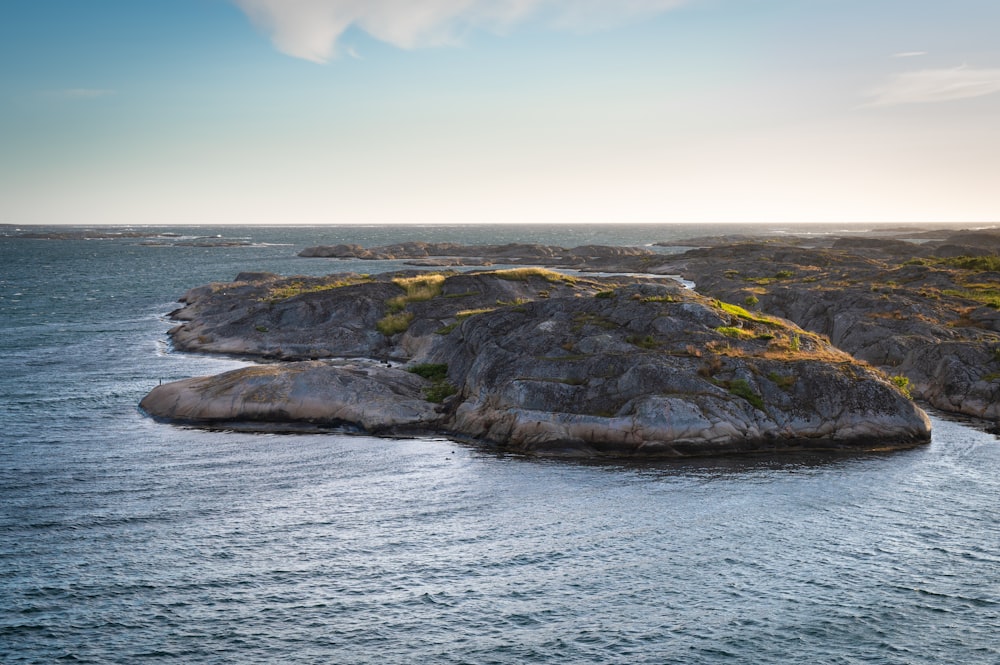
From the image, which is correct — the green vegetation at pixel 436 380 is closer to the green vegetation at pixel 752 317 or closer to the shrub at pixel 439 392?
the shrub at pixel 439 392

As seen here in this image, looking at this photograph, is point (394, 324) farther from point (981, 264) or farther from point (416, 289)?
point (981, 264)

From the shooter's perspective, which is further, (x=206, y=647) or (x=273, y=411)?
(x=273, y=411)

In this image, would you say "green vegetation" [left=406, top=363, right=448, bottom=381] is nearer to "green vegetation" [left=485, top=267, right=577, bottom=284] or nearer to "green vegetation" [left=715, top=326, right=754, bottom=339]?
"green vegetation" [left=715, top=326, right=754, bottom=339]

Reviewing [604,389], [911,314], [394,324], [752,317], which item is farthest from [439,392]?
[911,314]

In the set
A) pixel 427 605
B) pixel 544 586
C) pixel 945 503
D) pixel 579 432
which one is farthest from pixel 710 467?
pixel 427 605

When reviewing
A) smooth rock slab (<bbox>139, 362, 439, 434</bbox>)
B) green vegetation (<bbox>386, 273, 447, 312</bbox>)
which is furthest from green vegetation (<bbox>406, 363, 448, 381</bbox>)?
green vegetation (<bbox>386, 273, 447, 312</bbox>)

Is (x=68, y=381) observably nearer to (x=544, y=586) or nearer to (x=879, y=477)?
(x=544, y=586)
